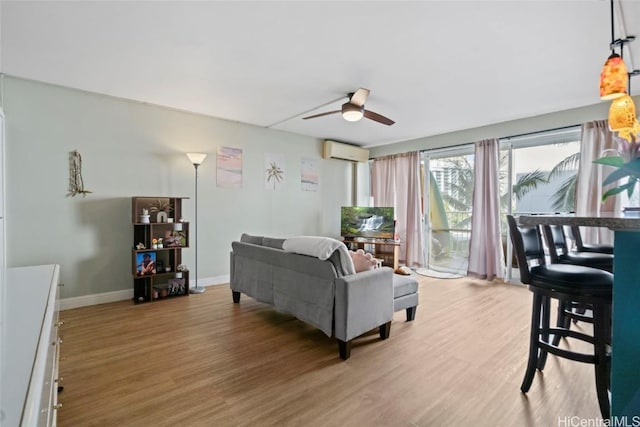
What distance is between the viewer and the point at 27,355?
72cm

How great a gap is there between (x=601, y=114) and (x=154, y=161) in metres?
5.75

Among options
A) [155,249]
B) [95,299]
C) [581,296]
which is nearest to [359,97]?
[581,296]

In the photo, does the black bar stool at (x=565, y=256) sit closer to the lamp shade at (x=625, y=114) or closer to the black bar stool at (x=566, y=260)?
the black bar stool at (x=566, y=260)

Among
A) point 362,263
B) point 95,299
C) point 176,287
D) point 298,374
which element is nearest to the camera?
point 298,374

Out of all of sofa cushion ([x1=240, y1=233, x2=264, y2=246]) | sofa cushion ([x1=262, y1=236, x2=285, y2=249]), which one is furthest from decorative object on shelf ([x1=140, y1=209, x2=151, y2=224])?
sofa cushion ([x1=262, y1=236, x2=285, y2=249])

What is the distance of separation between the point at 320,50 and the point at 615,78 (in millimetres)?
1966

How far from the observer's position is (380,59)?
265 centimetres

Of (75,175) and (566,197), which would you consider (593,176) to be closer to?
(566,197)

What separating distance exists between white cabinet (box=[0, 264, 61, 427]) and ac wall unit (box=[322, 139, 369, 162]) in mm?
4722

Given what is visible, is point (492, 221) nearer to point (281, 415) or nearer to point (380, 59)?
point (380, 59)

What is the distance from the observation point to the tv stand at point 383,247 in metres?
5.04

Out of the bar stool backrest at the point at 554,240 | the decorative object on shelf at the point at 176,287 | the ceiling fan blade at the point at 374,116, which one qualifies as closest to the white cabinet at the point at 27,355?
the decorative object on shelf at the point at 176,287

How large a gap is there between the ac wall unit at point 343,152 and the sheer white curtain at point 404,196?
13.9 inches

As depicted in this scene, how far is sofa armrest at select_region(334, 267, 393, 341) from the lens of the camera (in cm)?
217
